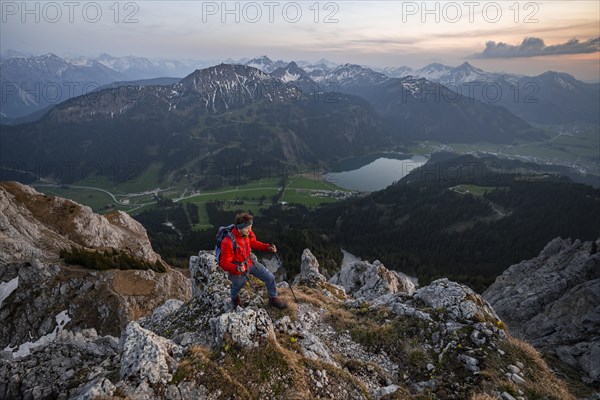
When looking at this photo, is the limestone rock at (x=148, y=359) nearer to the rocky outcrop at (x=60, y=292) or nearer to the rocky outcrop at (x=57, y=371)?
the rocky outcrop at (x=57, y=371)

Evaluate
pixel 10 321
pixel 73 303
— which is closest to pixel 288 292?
pixel 73 303

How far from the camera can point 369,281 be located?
157ft

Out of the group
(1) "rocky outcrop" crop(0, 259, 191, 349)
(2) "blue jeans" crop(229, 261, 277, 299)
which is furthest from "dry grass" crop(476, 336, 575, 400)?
(1) "rocky outcrop" crop(0, 259, 191, 349)

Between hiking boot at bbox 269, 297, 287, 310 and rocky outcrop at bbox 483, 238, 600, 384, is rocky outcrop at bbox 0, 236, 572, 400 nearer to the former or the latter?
hiking boot at bbox 269, 297, 287, 310

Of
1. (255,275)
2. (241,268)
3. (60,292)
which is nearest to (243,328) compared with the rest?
(241,268)

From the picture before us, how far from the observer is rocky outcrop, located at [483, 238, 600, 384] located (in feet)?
75.3

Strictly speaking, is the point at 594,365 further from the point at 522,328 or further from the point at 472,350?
the point at 522,328

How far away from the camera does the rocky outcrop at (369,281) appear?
44.6 meters

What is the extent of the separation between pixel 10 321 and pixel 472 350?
41682 millimetres

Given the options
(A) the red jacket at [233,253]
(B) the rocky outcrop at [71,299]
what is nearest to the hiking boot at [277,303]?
(A) the red jacket at [233,253]

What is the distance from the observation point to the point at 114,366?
13023 mm

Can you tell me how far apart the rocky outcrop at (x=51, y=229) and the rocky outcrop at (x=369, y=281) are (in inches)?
1225

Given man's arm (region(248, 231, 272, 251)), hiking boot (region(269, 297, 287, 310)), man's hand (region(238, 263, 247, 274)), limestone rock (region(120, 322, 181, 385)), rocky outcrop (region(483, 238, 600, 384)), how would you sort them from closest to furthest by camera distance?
limestone rock (region(120, 322, 181, 385)), man's hand (region(238, 263, 247, 274)), man's arm (region(248, 231, 272, 251)), hiking boot (region(269, 297, 287, 310)), rocky outcrop (region(483, 238, 600, 384))

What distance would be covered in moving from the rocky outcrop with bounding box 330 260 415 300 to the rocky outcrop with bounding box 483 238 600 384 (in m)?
15.0
